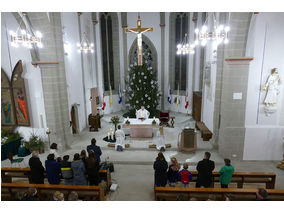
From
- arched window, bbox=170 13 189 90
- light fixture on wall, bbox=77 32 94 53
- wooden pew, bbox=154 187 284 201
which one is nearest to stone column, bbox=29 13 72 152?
light fixture on wall, bbox=77 32 94 53

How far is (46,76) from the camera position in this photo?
28.3 ft

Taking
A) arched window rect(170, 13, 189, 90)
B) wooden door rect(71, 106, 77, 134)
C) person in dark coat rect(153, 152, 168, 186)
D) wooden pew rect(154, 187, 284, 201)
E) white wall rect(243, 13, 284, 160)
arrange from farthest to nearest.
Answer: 1. arched window rect(170, 13, 189, 90)
2. wooden door rect(71, 106, 77, 134)
3. white wall rect(243, 13, 284, 160)
4. person in dark coat rect(153, 152, 168, 186)
5. wooden pew rect(154, 187, 284, 201)

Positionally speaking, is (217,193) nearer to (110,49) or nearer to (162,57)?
(162,57)

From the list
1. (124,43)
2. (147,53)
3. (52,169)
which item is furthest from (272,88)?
(124,43)

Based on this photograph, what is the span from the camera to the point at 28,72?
29.2 feet

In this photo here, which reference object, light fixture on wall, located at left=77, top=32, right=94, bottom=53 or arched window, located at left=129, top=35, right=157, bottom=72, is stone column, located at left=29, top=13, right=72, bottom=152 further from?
arched window, located at left=129, top=35, right=157, bottom=72

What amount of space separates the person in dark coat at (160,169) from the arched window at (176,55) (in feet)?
33.8

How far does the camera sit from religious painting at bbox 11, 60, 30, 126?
351 inches

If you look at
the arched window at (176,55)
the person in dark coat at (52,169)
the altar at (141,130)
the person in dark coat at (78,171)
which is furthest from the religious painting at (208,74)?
the person in dark coat at (52,169)

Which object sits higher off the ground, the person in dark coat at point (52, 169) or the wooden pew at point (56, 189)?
the person in dark coat at point (52, 169)

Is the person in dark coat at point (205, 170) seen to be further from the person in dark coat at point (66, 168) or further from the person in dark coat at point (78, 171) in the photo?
the person in dark coat at point (66, 168)

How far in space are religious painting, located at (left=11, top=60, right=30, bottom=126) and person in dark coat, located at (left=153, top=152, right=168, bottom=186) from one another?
6.79 m

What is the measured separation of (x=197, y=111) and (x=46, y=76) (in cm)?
840

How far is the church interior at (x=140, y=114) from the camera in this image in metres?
6.29
